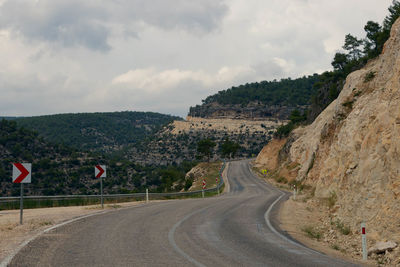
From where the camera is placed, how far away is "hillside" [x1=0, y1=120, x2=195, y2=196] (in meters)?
57.4

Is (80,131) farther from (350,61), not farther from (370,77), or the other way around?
(370,77)

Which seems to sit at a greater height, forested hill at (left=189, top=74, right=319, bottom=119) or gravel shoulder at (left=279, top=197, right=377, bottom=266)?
forested hill at (left=189, top=74, right=319, bottom=119)

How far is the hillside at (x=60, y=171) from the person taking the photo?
5738 cm

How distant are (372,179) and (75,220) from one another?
1135 centimetres

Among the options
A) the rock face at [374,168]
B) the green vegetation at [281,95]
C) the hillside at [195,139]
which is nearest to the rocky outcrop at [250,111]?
the green vegetation at [281,95]

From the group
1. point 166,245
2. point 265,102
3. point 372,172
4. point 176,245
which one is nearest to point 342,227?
point 372,172

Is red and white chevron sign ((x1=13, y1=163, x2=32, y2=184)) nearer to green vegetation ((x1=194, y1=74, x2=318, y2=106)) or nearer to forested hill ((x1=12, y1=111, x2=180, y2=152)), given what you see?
forested hill ((x1=12, y1=111, x2=180, y2=152))

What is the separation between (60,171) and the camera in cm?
6331

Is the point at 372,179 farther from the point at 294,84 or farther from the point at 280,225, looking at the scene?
the point at 294,84

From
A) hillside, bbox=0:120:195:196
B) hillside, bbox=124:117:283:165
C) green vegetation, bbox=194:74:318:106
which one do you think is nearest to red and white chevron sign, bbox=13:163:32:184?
hillside, bbox=0:120:195:196

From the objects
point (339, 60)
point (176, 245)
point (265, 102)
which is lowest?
point (176, 245)

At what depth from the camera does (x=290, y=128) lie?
75.5 m

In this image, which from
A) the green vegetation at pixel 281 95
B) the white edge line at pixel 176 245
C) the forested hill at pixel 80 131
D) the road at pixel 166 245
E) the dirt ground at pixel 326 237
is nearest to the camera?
the white edge line at pixel 176 245

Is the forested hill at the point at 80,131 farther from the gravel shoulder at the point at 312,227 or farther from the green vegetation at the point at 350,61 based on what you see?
the gravel shoulder at the point at 312,227
